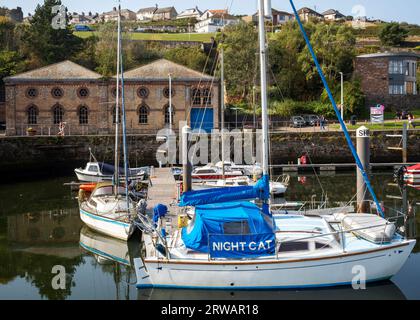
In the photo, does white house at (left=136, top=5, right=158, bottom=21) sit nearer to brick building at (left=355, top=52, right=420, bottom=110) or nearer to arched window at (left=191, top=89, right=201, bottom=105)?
brick building at (left=355, top=52, right=420, bottom=110)

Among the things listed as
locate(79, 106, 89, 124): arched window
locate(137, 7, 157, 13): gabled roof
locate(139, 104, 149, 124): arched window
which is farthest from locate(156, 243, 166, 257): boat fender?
locate(137, 7, 157, 13): gabled roof

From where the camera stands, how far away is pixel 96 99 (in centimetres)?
4794

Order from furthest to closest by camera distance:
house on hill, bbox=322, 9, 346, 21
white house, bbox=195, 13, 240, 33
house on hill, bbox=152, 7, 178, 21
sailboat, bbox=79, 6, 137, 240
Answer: house on hill, bbox=152, 7, 178, 21, house on hill, bbox=322, 9, 346, 21, white house, bbox=195, 13, 240, 33, sailboat, bbox=79, 6, 137, 240

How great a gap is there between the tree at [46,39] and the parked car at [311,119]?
30205 mm

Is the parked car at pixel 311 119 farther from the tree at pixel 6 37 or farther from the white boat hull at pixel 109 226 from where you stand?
the tree at pixel 6 37

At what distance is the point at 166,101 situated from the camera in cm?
4819

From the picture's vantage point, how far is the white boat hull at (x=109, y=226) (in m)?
21.8

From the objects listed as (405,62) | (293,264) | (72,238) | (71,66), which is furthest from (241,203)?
(405,62)

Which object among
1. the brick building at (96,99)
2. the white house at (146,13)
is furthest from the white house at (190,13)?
the brick building at (96,99)

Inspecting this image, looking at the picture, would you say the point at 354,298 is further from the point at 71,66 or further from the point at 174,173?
the point at 71,66

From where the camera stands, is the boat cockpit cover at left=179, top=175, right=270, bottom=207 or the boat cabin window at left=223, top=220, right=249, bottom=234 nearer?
the boat cabin window at left=223, top=220, right=249, bottom=234

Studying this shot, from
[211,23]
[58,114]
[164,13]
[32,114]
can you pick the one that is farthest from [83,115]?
[164,13]

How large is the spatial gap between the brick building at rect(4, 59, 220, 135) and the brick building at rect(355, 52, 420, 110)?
870 inches

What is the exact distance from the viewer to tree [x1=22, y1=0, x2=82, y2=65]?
213 feet
